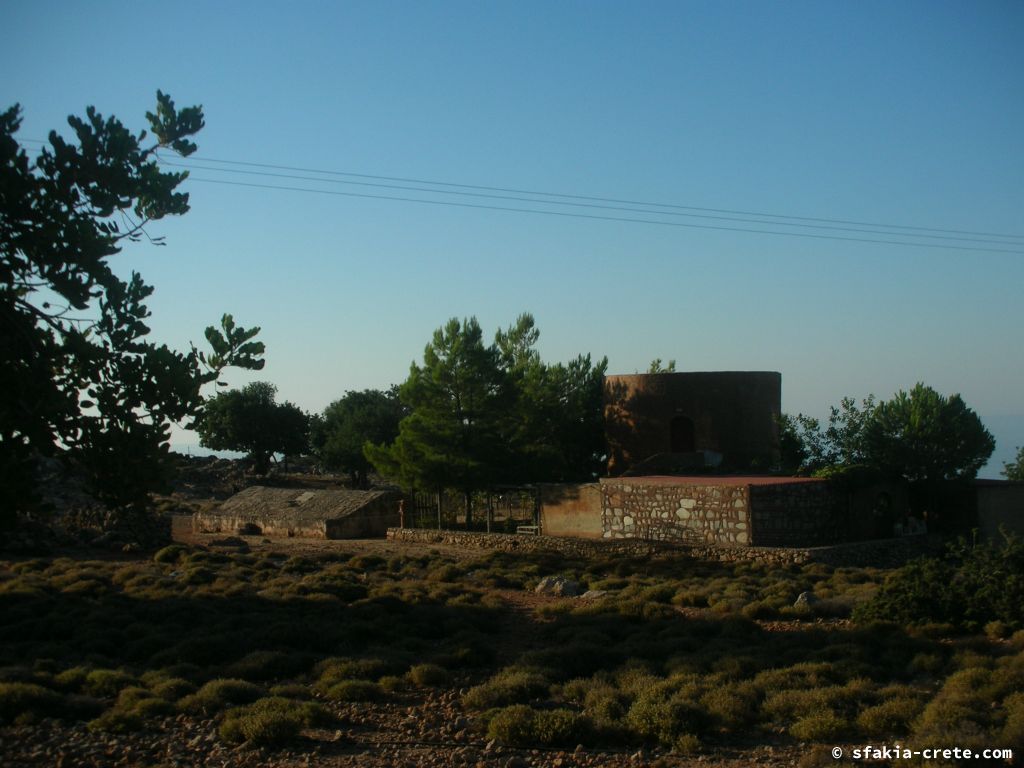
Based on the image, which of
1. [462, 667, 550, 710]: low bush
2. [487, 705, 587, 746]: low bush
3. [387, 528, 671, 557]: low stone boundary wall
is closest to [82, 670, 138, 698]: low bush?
[462, 667, 550, 710]: low bush

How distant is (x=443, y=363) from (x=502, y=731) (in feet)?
67.9

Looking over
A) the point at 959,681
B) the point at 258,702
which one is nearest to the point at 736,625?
the point at 959,681

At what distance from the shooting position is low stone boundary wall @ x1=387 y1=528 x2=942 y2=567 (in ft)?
71.4

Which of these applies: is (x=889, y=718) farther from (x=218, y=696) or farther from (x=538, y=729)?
(x=218, y=696)

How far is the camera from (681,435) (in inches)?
1232

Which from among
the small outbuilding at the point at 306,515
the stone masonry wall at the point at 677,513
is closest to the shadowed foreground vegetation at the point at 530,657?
the stone masonry wall at the point at 677,513

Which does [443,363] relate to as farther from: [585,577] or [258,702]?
[258,702]

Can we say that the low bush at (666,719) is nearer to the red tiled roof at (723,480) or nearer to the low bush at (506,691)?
the low bush at (506,691)

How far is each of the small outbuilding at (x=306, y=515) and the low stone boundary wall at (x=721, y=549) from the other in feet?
11.7

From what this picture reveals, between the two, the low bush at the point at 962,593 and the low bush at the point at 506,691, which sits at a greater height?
the low bush at the point at 962,593

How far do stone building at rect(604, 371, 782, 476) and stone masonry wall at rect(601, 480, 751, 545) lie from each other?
4287 millimetres

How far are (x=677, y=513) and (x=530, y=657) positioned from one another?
1221cm

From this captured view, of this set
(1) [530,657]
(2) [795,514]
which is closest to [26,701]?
(1) [530,657]

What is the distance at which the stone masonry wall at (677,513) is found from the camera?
22719 mm
